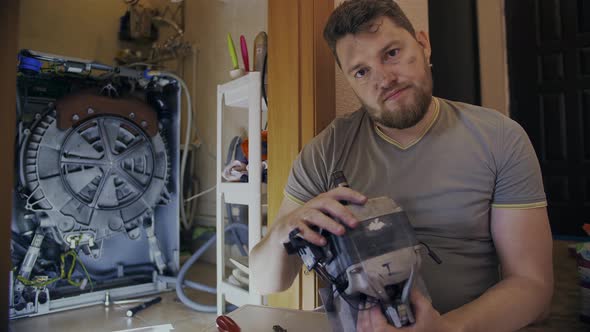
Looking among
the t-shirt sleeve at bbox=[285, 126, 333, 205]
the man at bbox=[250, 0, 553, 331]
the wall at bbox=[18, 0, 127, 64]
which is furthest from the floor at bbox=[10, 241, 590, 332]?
the wall at bbox=[18, 0, 127, 64]

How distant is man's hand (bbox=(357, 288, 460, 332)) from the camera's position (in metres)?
0.49

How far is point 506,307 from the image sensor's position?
65 cm

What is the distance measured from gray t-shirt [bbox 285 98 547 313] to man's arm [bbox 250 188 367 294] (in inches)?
6.1

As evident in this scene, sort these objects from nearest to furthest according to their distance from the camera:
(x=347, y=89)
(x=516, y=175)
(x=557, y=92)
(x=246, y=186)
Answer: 1. (x=516, y=175)
2. (x=347, y=89)
3. (x=246, y=186)
4. (x=557, y=92)

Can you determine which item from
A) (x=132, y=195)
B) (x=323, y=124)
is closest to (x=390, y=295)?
(x=323, y=124)

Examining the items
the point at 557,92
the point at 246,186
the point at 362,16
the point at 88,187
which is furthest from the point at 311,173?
the point at 557,92

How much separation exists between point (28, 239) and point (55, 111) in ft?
1.99

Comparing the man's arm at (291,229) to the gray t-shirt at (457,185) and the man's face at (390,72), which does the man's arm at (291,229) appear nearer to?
the gray t-shirt at (457,185)

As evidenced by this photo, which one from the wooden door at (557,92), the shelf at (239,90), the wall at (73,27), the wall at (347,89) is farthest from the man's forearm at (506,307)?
the wall at (73,27)

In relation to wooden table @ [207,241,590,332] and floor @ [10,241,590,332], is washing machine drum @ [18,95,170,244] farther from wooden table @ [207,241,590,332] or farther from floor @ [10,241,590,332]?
wooden table @ [207,241,590,332]

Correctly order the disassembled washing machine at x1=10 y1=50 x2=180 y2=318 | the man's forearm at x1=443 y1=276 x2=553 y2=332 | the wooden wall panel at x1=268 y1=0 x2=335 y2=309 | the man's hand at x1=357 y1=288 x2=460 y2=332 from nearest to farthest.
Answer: the man's hand at x1=357 y1=288 x2=460 y2=332 → the man's forearm at x1=443 y1=276 x2=553 y2=332 → the wooden wall panel at x1=268 y1=0 x2=335 y2=309 → the disassembled washing machine at x1=10 y1=50 x2=180 y2=318

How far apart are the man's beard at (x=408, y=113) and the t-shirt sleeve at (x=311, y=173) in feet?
0.45

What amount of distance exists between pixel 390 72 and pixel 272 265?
0.48 meters

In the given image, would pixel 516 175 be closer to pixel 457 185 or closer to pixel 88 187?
pixel 457 185
